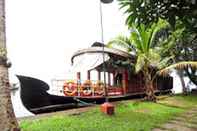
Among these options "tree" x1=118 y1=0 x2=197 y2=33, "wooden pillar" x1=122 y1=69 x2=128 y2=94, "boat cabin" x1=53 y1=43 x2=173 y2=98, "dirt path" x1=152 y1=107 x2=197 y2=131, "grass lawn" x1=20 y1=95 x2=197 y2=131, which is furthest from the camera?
"wooden pillar" x1=122 y1=69 x2=128 y2=94

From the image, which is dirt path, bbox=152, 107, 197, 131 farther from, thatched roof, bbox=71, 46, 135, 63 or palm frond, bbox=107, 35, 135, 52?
palm frond, bbox=107, 35, 135, 52

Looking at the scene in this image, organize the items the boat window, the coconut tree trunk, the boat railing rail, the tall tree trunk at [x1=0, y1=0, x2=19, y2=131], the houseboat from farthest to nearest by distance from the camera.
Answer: the boat window < the coconut tree trunk < the boat railing rail < the houseboat < the tall tree trunk at [x1=0, y1=0, x2=19, y2=131]

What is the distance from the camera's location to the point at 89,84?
45.9 feet

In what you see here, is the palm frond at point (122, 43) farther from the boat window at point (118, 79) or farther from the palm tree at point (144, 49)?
the boat window at point (118, 79)

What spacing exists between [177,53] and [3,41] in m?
15.8

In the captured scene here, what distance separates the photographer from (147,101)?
14367 millimetres

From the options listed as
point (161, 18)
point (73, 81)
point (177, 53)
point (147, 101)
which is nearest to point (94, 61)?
point (73, 81)

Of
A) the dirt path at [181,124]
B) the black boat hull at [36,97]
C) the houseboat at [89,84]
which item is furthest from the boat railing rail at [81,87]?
the dirt path at [181,124]

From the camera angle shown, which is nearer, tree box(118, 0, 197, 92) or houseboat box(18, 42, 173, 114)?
tree box(118, 0, 197, 92)

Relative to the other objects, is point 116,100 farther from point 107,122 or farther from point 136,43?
point 107,122

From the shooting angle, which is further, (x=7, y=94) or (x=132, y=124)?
(x=132, y=124)

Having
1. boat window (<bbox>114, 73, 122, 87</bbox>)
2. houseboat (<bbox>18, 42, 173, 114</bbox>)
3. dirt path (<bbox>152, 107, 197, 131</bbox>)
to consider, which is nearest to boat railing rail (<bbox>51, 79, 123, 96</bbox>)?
houseboat (<bbox>18, 42, 173, 114</bbox>)

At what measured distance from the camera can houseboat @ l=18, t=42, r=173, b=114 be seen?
38.0 feet

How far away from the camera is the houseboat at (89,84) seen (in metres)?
11.6
